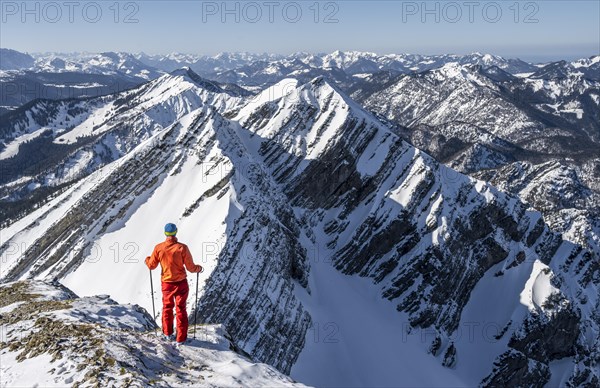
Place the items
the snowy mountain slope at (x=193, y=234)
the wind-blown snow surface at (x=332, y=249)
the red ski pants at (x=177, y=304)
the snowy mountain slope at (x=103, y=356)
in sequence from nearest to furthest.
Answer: the snowy mountain slope at (x=103, y=356), the red ski pants at (x=177, y=304), the snowy mountain slope at (x=193, y=234), the wind-blown snow surface at (x=332, y=249)

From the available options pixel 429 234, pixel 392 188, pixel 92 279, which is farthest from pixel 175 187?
pixel 429 234

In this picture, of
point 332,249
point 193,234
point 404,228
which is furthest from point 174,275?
point 404,228

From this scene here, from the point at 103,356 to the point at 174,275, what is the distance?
4.60m

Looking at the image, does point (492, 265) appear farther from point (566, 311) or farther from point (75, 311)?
point (75, 311)

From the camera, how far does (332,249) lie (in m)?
92.4

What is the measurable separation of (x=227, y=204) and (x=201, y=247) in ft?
25.2

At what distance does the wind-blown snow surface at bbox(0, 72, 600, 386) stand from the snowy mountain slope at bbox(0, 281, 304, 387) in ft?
87.4

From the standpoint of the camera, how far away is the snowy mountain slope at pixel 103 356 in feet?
51.5

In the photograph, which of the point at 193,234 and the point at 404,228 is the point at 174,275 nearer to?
the point at 193,234

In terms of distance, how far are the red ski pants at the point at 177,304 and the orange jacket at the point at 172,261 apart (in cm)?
35

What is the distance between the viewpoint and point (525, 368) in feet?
282

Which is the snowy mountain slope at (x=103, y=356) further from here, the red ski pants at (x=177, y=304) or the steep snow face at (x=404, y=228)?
the steep snow face at (x=404, y=228)

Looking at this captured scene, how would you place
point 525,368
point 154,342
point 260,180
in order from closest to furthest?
point 154,342, point 260,180, point 525,368

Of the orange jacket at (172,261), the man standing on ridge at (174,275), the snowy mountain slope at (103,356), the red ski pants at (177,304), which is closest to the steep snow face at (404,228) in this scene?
the snowy mountain slope at (103,356)
